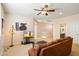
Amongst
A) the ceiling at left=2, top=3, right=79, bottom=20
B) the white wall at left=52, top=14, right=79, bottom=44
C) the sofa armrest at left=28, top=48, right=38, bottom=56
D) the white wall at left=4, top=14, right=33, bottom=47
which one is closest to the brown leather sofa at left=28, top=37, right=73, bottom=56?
the sofa armrest at left=28, top=48, right=38, bottom=56

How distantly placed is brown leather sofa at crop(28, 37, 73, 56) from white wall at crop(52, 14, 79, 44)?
114 millimetres

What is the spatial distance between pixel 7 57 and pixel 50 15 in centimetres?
128

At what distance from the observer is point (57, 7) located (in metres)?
2.78

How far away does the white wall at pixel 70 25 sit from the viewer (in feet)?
9.23

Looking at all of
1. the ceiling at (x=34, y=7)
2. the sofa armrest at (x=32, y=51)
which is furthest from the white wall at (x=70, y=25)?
the sofa armrest at (x=32, y=51)

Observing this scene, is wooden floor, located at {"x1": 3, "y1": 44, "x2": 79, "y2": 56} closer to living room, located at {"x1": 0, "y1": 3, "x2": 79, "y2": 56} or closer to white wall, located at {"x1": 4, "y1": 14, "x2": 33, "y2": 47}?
living room, located at {"x1": 0, "y1": 3, "x2": 79, "y2": 56}

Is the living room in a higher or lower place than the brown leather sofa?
higher

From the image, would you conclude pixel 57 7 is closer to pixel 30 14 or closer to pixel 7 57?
pixel 30 14

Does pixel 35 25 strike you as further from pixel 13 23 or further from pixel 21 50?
pixel 21 50

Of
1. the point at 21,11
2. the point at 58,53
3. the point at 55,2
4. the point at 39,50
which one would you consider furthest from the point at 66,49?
the point at 21,11

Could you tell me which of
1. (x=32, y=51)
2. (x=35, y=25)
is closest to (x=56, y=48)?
(x=32, y=51)

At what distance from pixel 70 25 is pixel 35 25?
76cm

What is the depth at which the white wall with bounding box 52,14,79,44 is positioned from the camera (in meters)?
2.81

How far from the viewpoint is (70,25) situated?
2.86 m
